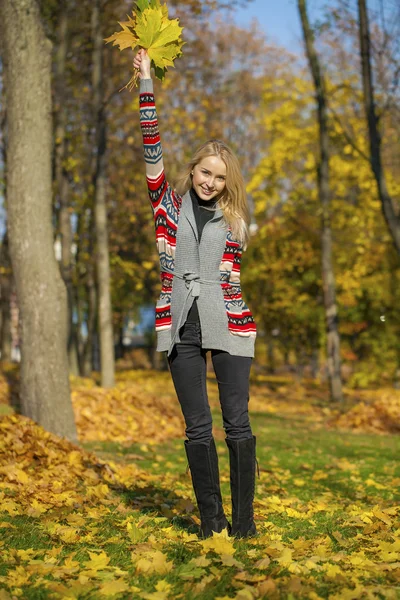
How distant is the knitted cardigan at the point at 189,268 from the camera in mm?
4230

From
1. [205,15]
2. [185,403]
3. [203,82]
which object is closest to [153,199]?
[185,403]

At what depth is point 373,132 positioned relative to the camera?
14.5m

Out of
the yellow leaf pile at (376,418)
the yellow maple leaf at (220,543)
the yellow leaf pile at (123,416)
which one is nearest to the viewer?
the yellow maple leaf at (220,543)

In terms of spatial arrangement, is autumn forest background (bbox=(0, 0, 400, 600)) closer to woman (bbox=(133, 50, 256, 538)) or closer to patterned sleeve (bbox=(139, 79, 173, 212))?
woman (bbox=(133, 50, 256, 538))

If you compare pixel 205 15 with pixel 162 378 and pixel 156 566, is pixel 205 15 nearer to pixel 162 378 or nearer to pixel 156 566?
pixel 162 378

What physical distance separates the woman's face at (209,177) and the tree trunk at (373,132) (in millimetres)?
10689

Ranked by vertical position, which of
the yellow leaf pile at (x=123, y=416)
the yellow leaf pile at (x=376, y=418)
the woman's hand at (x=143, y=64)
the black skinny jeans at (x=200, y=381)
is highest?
the woman's hand at (x=143, y=64)

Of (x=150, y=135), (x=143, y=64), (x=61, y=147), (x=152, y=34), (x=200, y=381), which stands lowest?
(x=200, y=381)

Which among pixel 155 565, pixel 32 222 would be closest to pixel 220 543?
pixel 155 565

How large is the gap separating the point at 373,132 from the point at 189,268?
11196mm

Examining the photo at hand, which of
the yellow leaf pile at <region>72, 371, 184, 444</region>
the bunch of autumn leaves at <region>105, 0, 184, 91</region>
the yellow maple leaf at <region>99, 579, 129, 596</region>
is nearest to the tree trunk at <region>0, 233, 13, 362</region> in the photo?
the yellow leaf pile at <region>72, 371, 184, 444</region>

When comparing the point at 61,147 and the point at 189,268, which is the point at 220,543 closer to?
the point at 189,268

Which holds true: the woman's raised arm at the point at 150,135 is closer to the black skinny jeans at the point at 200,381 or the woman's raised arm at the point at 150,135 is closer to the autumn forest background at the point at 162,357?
the black skinny jeans at the point at 200,381

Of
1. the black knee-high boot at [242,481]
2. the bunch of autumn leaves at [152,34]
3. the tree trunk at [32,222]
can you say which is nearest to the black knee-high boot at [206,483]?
the black knee-high boot at [242,481]
